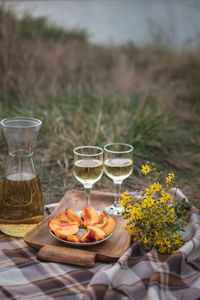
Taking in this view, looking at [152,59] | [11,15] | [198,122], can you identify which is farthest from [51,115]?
[152,59]

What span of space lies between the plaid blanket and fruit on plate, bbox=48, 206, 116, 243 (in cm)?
11

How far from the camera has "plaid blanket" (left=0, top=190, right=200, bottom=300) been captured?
1.22 meters

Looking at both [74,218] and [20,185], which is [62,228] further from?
[20,185]

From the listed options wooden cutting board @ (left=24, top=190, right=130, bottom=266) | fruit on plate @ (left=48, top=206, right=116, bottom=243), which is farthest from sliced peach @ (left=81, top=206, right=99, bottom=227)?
wooden cutting board @ (left=24, top=190, right=130, bottom=266)

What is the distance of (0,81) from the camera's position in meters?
4.44

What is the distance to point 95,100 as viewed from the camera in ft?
12.9

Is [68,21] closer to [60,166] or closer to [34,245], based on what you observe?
[60,166]

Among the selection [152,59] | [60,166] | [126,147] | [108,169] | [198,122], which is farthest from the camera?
[152,59]

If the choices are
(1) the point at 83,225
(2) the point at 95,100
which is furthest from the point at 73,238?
(2) the point at 95,100

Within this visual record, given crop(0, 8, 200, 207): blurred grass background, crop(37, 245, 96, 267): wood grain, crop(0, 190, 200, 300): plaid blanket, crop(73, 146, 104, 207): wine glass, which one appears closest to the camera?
crop(0, 190, 200, 300): plaid blanket

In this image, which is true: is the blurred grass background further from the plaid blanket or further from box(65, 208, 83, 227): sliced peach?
the plaid blanket

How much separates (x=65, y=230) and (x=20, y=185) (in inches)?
11.7

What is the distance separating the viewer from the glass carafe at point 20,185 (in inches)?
61.5

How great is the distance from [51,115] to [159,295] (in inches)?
91.7
